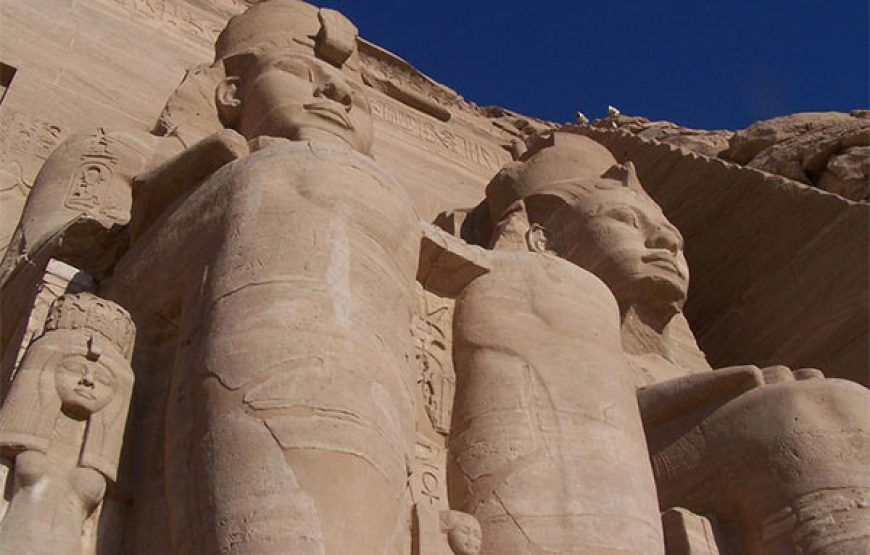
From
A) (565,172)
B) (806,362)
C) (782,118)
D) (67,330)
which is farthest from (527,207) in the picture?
(782,118)

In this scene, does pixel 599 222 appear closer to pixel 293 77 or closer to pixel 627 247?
pixel 627 247

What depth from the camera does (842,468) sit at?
4.22 m

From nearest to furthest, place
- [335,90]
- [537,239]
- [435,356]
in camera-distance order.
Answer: [435,356], [335,90], [537,239]

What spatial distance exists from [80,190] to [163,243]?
127cm

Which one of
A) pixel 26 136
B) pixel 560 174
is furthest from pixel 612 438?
pixel 26 136

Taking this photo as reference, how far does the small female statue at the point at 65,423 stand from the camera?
→ 10.2 ft

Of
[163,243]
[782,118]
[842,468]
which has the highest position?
[782,118]

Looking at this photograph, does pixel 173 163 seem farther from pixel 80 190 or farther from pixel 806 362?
pixel 806 362

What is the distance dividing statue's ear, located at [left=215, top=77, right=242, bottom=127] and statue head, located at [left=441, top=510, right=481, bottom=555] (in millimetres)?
2955

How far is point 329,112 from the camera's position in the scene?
522 centimetres

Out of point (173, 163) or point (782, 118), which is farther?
point (782, 118)

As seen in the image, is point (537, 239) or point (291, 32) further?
point (291, 32)

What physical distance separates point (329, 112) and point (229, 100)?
1.01 meters

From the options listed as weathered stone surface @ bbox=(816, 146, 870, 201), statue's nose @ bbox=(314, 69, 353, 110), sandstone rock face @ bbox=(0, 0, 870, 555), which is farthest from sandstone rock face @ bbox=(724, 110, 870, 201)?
statue's nose @ bbox=(314, 69, 353, 110)
